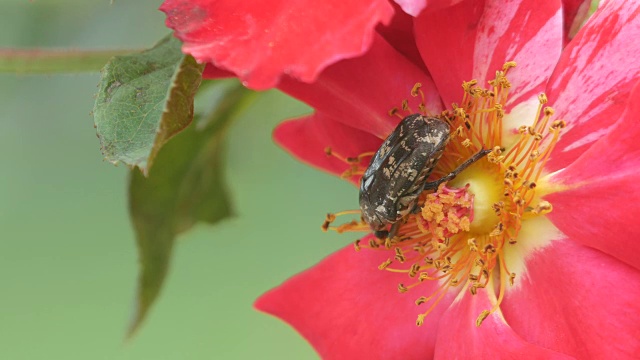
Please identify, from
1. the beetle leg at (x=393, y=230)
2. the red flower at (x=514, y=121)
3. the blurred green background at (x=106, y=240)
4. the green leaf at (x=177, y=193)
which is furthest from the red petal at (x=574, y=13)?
the blurred green background at (x=106, y=240)

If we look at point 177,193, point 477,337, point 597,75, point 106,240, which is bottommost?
point 106,240

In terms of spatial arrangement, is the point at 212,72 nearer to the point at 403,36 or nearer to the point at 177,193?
the point at 403,36

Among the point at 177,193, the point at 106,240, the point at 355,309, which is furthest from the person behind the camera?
the point at 106,240

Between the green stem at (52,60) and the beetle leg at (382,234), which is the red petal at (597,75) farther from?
the green stem at (52,60)

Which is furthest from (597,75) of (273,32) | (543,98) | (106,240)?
(106,240)

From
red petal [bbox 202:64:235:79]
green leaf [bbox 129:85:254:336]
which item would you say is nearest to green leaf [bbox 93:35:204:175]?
red petal [bbox 202:64:235:79]

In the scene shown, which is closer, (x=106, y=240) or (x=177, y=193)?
(x=177, y=193)

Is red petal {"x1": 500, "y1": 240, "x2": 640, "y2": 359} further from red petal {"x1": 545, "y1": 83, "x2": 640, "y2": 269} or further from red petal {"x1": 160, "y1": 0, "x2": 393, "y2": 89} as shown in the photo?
red petal {"x1": 160, "y1": 0, "x2": 393, "y2": 89}
